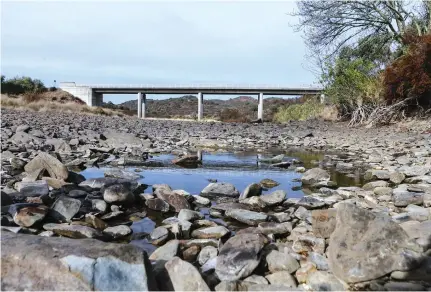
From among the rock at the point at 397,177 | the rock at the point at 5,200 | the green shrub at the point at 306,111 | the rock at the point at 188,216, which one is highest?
the green shrub at the point at 306,111

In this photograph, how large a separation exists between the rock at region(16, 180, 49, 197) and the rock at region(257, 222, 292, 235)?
2.25 metres

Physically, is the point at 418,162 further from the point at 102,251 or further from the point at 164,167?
the point at 102,251

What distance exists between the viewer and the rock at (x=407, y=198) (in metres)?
4.13

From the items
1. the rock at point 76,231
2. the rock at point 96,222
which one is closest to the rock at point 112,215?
the rock at point 96,222

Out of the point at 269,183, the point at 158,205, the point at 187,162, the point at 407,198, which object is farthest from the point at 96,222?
the point at 187,162

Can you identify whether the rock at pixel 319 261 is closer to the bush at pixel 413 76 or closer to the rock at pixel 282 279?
the rock at pixel 282 279

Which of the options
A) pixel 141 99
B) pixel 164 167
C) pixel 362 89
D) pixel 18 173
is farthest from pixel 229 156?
pixel 141 99

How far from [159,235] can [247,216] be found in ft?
3.05

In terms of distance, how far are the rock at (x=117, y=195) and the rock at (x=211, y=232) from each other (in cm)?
106

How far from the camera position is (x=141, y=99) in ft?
175

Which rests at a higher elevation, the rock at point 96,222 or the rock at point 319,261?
the rock at point 96,222

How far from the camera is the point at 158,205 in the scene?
4.05m

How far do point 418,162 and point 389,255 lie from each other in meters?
5.15

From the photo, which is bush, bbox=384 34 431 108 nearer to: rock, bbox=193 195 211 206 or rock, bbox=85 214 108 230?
rock, bbox=193 195 211 206
